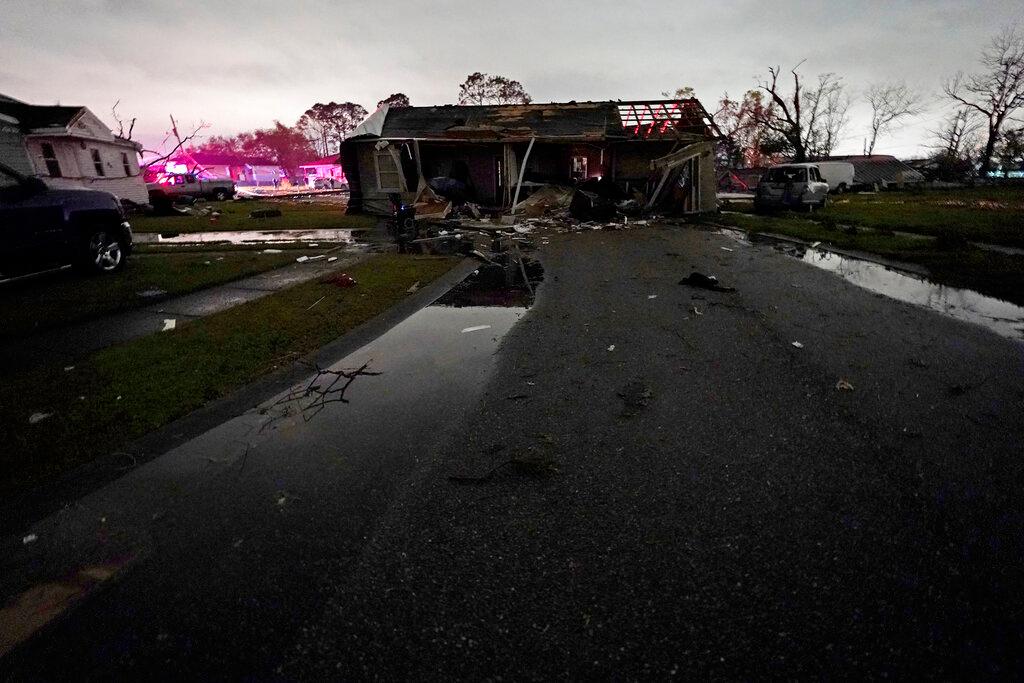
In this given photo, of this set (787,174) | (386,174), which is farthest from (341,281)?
(787,174)

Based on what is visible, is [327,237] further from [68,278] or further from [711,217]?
[711,217]

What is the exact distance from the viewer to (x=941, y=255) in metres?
8.77

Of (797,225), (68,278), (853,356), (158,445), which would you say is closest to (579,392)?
(853,356)

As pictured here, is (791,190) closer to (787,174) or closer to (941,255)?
(787,174)

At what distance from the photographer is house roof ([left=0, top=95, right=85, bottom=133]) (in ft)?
71.2

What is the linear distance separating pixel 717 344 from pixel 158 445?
4787 millimetres

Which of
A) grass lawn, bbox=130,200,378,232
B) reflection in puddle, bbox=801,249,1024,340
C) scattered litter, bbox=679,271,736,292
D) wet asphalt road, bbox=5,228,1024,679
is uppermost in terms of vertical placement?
grass lawn, bbox=130,200,378,232

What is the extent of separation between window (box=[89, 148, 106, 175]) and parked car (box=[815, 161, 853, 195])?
46178 mm

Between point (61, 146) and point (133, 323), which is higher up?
point (61, 146)

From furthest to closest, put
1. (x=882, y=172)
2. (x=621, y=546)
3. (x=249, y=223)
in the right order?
(x=882, y=172)
(x=249, y=223)
(x=621, y=546)

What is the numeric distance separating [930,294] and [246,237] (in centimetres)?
1611

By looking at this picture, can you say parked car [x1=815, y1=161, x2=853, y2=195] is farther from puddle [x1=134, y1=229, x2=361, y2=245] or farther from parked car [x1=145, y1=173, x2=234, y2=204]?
parked car [x1=145, y1=173, x2=234, y2=204]

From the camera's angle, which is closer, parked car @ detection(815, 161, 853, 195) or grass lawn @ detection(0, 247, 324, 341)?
grass lawn @ detection(0, 247, 324, 341)

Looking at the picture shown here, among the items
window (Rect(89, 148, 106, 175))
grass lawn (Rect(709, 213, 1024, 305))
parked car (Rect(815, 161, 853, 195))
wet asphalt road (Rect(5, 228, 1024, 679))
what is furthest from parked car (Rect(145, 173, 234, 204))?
parked car (Rect(815, 161, 853, 195))
